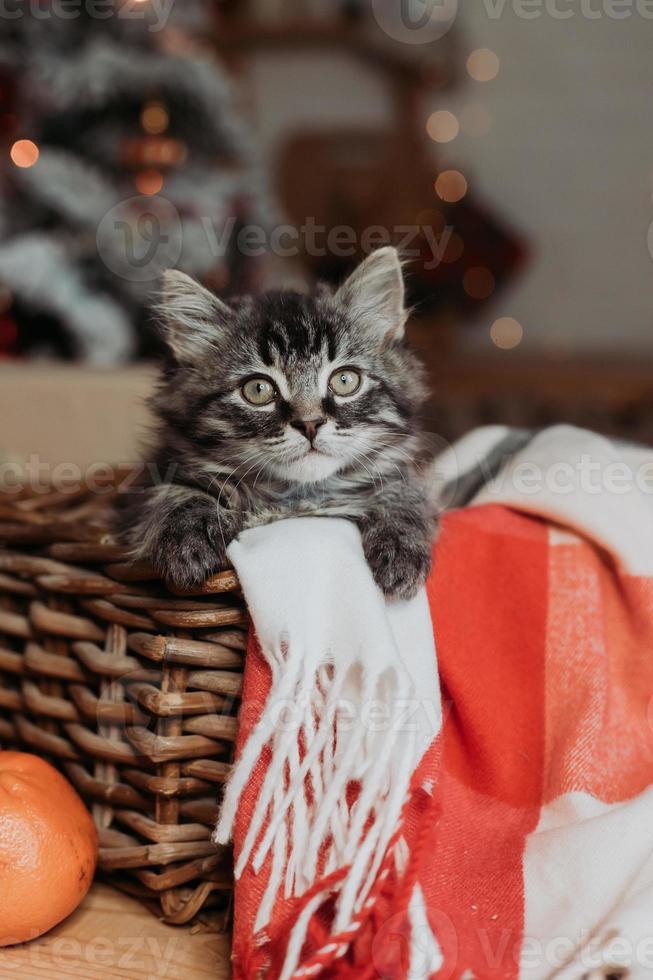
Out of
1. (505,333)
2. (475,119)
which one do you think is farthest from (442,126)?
(505,333)

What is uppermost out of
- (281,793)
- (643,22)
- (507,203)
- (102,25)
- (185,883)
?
(643,22)

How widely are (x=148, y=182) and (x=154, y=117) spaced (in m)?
0.16

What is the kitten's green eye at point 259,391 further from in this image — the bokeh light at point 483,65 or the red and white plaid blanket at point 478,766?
the bokeh light at point 483,65

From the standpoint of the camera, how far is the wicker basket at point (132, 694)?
937mm

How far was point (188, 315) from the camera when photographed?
45.7 inches

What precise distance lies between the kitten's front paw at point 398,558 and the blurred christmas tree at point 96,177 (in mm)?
1307

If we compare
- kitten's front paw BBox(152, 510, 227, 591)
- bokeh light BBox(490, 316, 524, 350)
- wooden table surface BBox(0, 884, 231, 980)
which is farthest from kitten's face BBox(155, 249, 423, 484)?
bokeh light BBox(490, 316, 524, 350)

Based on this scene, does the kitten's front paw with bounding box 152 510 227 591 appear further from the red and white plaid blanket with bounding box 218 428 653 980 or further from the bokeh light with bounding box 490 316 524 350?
the bokeh light with bounding box 490 316 524 350

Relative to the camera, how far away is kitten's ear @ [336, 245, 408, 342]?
3.79 ft

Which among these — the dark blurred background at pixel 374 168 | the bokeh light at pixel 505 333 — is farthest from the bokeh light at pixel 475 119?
the bokeh light at pixel 505 333

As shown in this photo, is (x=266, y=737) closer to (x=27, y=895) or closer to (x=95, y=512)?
(x=27, y=895)

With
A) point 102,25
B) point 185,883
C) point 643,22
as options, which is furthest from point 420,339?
point 185,883

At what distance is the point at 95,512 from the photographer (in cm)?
123

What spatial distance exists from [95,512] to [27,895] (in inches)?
19.8
